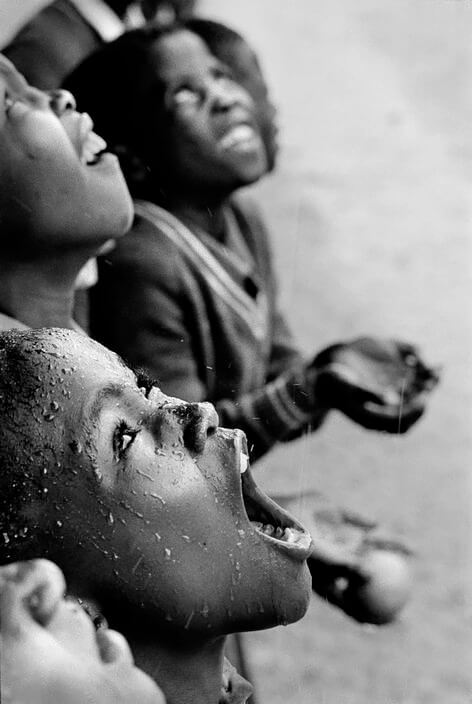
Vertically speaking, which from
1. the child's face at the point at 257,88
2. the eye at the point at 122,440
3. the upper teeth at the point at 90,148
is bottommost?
the child's face at the point at 257,88

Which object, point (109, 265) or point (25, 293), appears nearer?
point (25, 293)

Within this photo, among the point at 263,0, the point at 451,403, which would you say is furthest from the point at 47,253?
the point at 451,403

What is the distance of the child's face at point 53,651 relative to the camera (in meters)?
0.42

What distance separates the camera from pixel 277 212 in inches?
69.7

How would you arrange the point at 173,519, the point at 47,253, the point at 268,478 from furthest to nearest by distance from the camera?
the point at 268,478 → the point at 47,253 → the point at 173,519

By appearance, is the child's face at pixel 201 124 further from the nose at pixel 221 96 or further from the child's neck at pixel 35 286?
the child's neck at pixel 35 286

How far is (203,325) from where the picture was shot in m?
1.07

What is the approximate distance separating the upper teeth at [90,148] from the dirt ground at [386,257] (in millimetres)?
805

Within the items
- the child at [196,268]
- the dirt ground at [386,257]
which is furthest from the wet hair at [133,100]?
the dirt ground at [386,257]

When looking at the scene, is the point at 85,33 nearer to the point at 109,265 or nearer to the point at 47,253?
the point at 109,265

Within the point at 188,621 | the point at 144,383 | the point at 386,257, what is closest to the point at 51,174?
the point at 144,383

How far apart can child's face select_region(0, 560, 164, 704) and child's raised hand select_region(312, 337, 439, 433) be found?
69 centimetres

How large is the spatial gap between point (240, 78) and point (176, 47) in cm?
14

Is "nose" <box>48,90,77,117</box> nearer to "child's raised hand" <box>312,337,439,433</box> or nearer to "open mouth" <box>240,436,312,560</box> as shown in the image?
"open mouth" <box>240,436,312,560</box>
